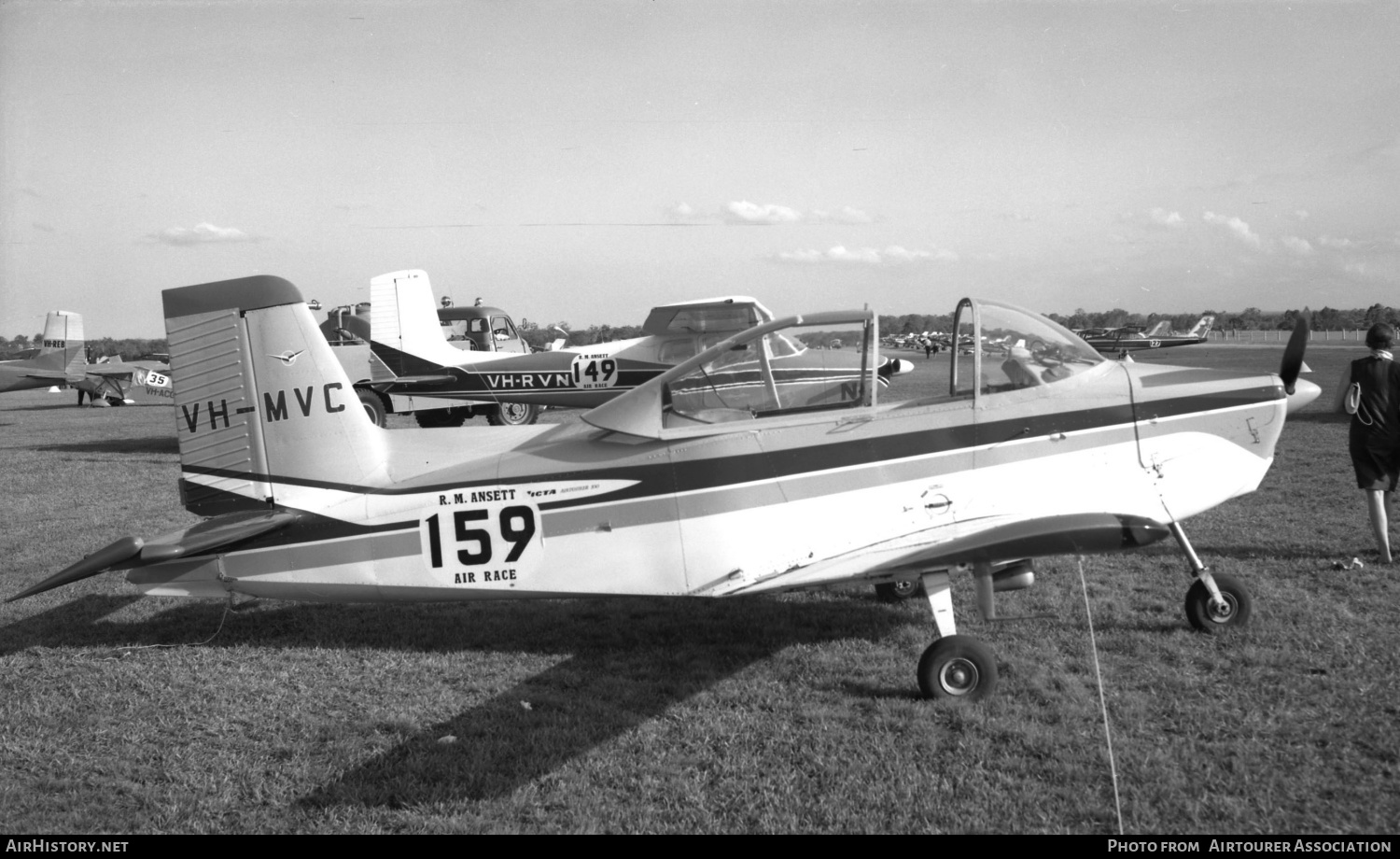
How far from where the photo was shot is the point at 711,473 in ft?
16.1

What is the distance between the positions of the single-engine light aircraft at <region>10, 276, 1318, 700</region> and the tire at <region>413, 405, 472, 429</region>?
12.8 metres

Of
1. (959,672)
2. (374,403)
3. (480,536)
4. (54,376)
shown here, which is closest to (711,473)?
(480,536)

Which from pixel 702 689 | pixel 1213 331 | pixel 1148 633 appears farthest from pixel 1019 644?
pixel 1213 331

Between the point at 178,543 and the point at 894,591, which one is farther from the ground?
the point at 178,543

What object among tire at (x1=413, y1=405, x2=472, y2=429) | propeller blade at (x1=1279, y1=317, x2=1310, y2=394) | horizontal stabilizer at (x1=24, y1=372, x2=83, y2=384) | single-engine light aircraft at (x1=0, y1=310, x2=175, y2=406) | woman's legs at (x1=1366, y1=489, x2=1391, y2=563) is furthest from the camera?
horizontal stabilizer at (x1=24, y1=372, x2=83, y2=384)

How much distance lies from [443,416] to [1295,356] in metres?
16.1

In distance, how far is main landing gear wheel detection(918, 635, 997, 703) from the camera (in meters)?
4.55

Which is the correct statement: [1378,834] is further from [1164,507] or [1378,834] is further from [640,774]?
[640,774]

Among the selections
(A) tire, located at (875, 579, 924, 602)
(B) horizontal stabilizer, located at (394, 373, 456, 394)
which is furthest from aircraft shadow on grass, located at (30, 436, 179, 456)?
(A) tire, located at (875, 579, 924, 602)

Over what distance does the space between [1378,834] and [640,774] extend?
280 cm

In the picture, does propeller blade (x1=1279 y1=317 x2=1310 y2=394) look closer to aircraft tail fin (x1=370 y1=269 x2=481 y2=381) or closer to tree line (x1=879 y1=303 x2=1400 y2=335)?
aircraft tail fin (x1=370 y1=269 x2=481 y2=381)

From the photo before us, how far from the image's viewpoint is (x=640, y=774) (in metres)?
3.96

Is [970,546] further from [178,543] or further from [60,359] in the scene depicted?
[60,359]

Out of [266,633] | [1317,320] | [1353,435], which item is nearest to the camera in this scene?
[266,633]
